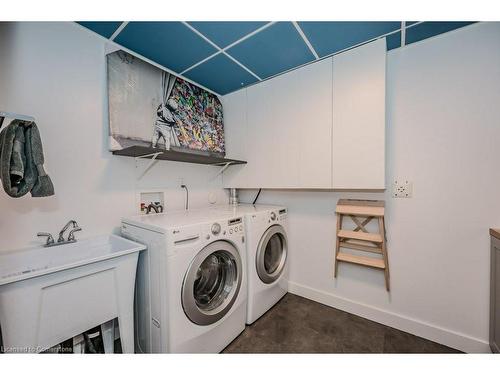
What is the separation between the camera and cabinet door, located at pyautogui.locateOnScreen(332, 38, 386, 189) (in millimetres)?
1417

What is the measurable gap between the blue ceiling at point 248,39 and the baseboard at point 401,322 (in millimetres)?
2118

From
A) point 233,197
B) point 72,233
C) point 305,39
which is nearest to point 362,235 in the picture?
point 233,197

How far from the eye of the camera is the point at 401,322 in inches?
62.2

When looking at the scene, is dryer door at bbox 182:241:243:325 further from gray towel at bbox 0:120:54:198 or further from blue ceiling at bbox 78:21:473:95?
blue ceiling at bbox 78:21:473:95

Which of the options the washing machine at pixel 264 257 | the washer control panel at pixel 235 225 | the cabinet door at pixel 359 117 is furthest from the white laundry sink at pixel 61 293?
the cabinet door at pixel 359 117

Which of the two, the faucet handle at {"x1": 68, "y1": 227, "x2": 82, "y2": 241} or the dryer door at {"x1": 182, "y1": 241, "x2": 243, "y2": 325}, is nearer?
the dryer door at {"x1": 182, "y1": 241, "x2": 243, "y2": 325}

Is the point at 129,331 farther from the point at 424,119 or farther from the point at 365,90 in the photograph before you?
the point at 424,119

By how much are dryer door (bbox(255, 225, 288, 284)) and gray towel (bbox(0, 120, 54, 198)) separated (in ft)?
4.66

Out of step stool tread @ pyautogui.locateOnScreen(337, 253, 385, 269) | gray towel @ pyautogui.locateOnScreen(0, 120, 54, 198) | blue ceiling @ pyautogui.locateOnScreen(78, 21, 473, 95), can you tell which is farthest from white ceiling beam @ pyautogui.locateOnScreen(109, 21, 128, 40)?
step stool tread @ pyautogui.locateOnScreen(337, 253, 385, 269)

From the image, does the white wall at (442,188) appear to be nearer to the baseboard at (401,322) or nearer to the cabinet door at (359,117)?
the baseboard at (401,322)

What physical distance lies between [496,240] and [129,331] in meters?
2.29

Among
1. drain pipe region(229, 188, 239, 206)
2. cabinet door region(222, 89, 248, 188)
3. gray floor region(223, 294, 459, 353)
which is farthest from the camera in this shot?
drain pipe region(229, 188, 239, 206)

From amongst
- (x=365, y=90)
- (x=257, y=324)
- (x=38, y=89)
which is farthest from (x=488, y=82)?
(x=38, y=89)
